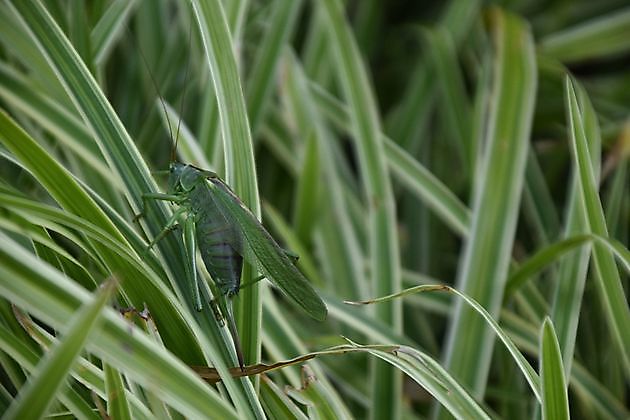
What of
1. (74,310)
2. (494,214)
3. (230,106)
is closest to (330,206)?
(494,214)

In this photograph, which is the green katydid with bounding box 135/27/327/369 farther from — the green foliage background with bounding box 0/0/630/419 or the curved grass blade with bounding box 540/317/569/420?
the curved grass blade with bounding box 540/317/569/420

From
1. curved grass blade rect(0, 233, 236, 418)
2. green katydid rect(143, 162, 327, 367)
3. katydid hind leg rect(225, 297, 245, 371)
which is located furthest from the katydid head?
curved grass blade rect(0, 233, 236, 418)

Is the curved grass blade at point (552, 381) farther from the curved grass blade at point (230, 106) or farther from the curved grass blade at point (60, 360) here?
the curved grass blade at point (60, 360)

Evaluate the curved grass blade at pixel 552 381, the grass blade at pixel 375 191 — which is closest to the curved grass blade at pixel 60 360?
the curved grass blade at pixel 552 381

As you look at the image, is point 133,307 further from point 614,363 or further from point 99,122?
point 614,363

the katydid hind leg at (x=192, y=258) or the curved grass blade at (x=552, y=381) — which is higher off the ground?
the katydid hind leg at (x=192, y=258)

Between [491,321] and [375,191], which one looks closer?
[491,321]

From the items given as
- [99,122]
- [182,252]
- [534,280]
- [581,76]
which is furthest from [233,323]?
[581,76]

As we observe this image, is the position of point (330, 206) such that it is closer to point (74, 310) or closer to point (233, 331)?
point (233, 331)

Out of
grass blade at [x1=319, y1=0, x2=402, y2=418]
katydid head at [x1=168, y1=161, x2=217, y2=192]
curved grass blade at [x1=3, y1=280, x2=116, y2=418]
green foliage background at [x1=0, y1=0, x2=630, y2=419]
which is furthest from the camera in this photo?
grass blade at [x1=319, y1=0, x2=402, y2=418]

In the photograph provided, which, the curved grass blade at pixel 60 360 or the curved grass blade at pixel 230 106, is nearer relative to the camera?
the curved grass blade at pixel 60 360
